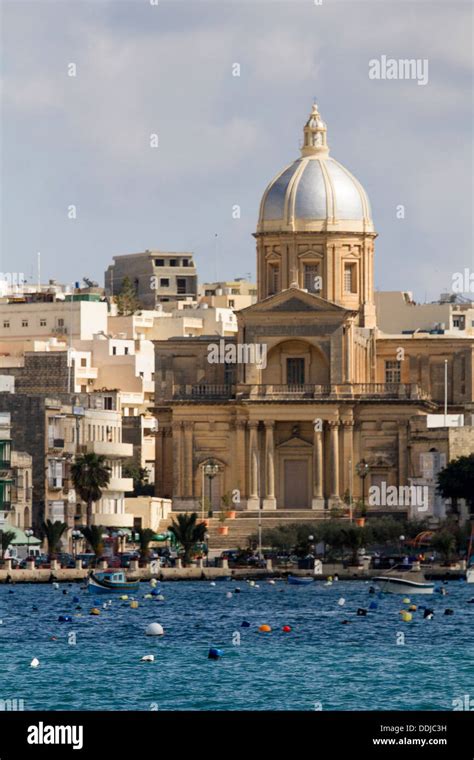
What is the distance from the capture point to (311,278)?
168 m

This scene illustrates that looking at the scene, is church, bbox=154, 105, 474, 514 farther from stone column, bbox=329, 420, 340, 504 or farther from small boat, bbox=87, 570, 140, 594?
small boat, bbox=87, 570, 140, 594

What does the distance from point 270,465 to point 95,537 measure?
27007mm

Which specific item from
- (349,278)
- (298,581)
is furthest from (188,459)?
(298,581)

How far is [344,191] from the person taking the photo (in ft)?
547

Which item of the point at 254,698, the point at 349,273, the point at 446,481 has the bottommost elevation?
the point at 254,698

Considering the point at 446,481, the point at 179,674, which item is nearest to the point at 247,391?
the point at 446,481

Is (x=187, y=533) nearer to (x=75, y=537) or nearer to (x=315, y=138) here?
(x=75, y=537)

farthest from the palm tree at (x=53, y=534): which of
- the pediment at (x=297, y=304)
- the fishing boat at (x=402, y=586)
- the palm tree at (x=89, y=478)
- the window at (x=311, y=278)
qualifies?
the window at (x=311, y=278)

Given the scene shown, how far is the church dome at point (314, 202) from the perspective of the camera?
545ft

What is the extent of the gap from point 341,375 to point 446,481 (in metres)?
Answer: 17.2

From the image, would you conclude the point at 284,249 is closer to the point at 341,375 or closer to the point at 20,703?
the point at 341,375

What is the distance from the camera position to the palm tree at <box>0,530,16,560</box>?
132m

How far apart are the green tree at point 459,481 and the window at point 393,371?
2200 cm

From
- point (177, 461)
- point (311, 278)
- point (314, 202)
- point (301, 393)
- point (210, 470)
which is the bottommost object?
point (210, 470)
